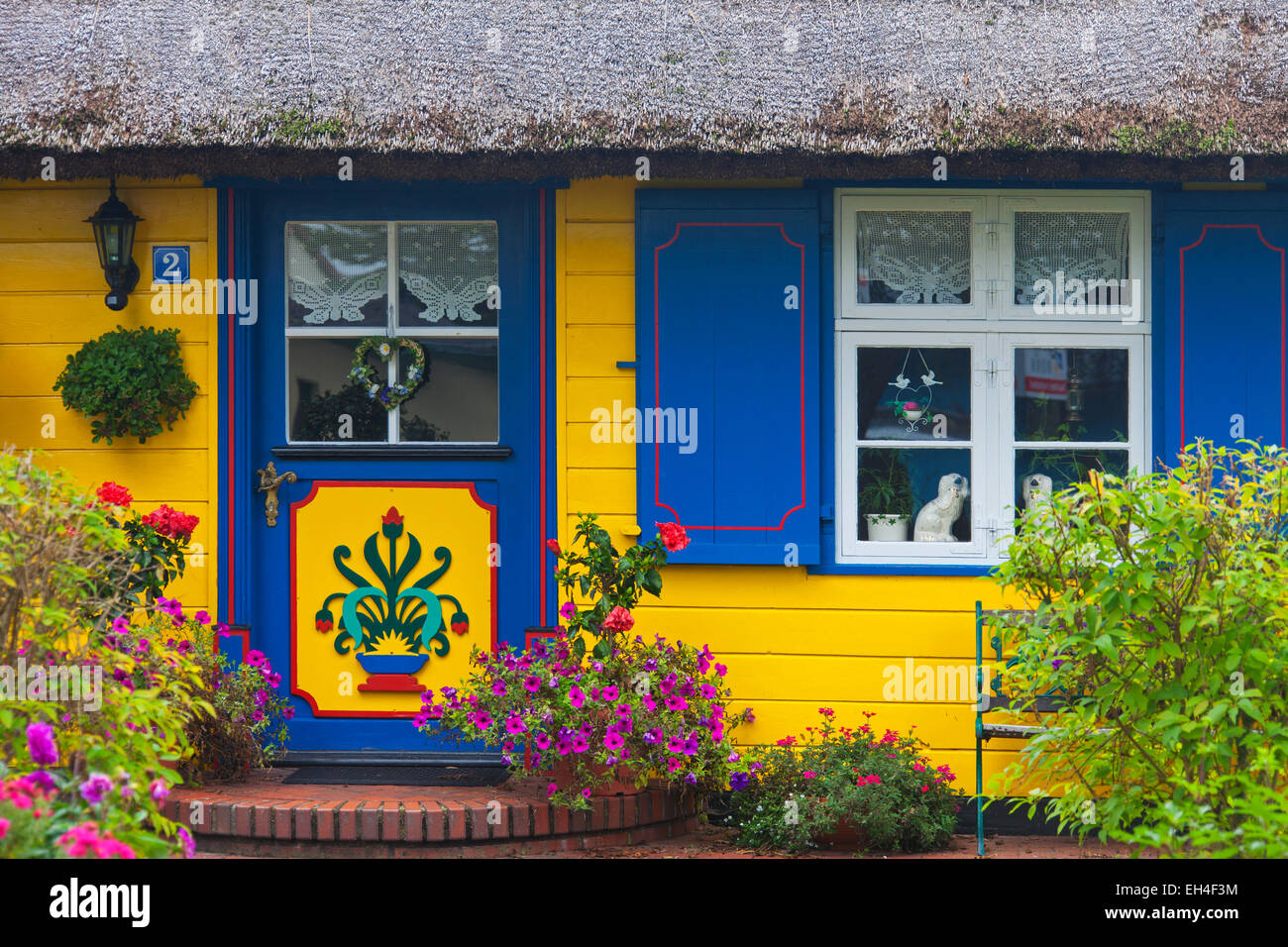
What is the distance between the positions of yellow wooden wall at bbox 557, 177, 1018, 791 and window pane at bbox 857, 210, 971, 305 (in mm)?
551

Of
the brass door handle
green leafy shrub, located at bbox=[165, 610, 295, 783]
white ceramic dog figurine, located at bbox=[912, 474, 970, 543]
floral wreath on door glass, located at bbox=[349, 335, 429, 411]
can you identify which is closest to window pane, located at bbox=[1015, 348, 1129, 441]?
white ceramic dog figurine, located at bbox=[912, 474, 970, 543]

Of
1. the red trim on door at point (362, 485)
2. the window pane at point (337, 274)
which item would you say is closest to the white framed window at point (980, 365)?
the red trim on door at point (362, 485)

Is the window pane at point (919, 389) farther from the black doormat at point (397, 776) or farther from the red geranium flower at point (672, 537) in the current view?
the black doormat at point (397, 776)

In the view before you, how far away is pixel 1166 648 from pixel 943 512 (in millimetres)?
1852

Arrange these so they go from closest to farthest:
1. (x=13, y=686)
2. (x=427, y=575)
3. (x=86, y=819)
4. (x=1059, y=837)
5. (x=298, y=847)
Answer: (x=86, y=819) → (x=13, y=686) → (x=298, y=847) → (x=1059, y=837) → (x=427, y=575)

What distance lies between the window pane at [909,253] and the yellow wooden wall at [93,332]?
282 cm

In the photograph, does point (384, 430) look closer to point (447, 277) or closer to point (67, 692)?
point (447, 277)

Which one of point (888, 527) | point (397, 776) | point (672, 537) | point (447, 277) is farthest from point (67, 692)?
point (888, 527)

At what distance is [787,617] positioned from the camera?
4941 millimetres

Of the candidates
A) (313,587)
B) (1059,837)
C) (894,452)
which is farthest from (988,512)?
(313,587)

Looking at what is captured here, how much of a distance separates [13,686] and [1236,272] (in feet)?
15.5

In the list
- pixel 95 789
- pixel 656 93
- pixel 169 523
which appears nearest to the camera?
pixel 95 789

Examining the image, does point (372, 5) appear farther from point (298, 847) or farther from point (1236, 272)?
point (1236, 272)

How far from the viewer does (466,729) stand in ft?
14.4
